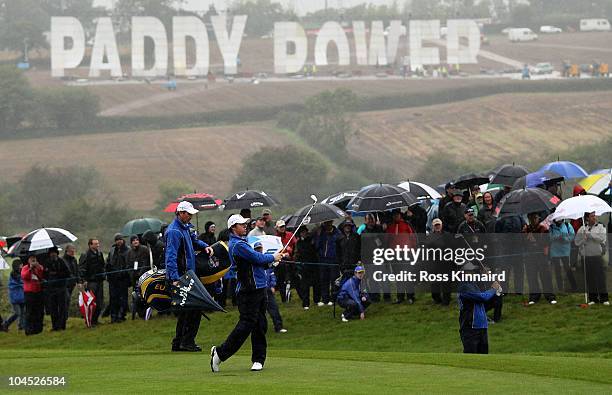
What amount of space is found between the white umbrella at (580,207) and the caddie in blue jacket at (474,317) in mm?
4946

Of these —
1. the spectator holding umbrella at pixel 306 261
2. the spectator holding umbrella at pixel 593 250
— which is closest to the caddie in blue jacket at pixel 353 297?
the spectator holding umbrella at pixel 306 261

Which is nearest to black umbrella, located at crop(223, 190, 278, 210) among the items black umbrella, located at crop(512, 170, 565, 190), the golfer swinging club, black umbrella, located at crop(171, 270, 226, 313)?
black umbrella, located at crop(512, 170, 565, 190)

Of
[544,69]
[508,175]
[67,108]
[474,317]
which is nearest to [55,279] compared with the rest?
[508,175]

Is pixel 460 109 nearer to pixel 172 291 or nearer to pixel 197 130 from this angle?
pixel 197 130

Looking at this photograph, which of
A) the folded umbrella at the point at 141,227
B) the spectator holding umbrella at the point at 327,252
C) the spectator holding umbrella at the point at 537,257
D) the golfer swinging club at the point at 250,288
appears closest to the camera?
the golfer swinging club at the point at 250,288

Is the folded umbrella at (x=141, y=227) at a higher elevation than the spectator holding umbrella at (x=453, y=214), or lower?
lower

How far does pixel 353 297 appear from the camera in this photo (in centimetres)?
2622

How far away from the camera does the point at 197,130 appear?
552 feet

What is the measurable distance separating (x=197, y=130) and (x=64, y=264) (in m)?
140

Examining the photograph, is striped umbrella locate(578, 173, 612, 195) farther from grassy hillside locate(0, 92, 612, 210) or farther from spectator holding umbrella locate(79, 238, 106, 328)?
grassy hillside locate(0, 92, 612, 210)

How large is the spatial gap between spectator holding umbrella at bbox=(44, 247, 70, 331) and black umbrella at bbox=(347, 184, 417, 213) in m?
6.44

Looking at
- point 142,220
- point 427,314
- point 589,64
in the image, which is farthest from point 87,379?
point 589,64

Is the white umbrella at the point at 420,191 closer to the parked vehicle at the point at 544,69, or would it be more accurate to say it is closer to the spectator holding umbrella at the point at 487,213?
the spectator holding umbrella at the point at 487,213

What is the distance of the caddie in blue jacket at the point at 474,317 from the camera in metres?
18.8
